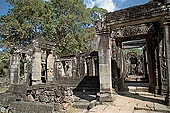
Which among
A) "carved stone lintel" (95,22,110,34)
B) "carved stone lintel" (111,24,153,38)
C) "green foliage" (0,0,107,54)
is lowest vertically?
"carved stone lintel" (95,22,110,34)

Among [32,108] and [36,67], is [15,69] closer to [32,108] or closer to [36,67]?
[36,67]

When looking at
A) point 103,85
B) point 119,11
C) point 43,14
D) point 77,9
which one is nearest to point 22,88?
point 103,85

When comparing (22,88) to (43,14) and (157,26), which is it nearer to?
(157,26)

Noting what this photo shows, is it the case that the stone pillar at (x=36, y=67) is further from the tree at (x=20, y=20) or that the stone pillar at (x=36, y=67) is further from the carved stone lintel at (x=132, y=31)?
the tree at (x=20, y=20)

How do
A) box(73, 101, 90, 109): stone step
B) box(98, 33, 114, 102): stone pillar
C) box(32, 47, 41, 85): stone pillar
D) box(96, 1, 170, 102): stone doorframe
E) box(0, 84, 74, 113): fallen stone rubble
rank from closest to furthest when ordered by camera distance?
box(96, 1, 170, 102): stone doorframe
box(98, 33, 114, 102): stone pillar
box(0, 84, 74, 113): fallen stone rubble
box(73, 101, 90, 109): stone step
box(32, 47, 41, 85): stone pillar

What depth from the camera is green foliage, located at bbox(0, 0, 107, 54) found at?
1856 cm

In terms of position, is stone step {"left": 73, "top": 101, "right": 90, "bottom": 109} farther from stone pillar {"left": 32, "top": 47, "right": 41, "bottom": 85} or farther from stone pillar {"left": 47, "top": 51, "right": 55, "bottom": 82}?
stone pillar {"left": 47, "top": 51, "right": 55, "bottom": 82}

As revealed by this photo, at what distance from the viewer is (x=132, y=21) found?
541 centimetres

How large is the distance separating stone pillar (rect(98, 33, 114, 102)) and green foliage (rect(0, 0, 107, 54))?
12.8 m

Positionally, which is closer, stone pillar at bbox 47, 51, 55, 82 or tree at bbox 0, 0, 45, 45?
stone pillar at bbox 47, 51, 55, 82

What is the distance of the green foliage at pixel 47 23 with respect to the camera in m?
18.6

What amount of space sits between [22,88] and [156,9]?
7980 mm

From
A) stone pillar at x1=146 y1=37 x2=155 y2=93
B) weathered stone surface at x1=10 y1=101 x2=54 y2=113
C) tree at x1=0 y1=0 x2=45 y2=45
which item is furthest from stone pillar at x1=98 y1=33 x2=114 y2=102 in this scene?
tree at x1=0 y1=0 x2=45 y2=45

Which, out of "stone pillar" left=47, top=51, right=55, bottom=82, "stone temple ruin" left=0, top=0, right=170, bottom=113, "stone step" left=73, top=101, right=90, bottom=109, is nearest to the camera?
"stone temple ruin" left=0, top=0, right=170, bottom=113
